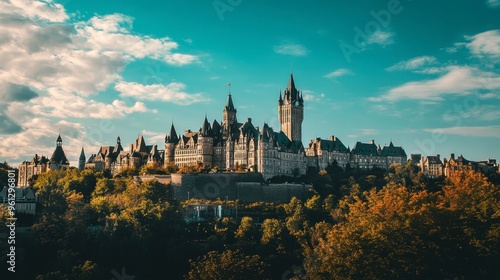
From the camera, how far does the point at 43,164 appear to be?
122438 millimetres

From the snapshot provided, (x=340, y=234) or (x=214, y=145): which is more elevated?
(x=214, y=145)

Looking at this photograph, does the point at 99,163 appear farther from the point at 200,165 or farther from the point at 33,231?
the point at 33,231

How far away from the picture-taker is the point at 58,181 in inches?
3907

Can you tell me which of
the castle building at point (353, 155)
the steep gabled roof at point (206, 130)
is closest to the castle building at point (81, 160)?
the steep gabled roof at point (206, 130)

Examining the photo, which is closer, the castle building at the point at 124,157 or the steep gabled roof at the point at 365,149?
the castle building at the point at 124,157

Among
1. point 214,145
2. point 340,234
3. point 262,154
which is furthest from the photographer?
point 214,145

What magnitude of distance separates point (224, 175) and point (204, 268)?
4180 cm

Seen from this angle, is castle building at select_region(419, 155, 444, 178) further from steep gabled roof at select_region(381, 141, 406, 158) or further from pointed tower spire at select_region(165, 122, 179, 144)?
pointed tower spire at select_region(165, 122, 179, 144)

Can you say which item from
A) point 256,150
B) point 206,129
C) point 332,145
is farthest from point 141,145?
point 332,145

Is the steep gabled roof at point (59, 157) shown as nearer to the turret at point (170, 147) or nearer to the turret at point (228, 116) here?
the turret at point (170, 147)

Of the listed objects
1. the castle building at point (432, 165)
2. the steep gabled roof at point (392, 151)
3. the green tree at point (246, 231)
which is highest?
the steep gabled roof at point (392, 151)

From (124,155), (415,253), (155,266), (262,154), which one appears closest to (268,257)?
(155,266)

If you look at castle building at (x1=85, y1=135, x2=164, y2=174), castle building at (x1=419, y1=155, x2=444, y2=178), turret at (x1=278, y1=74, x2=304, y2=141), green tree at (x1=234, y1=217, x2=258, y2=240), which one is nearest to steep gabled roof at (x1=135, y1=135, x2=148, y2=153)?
castle building at (x1=85, y1=135, x2=164, y2=174)

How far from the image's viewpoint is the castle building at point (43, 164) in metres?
121
